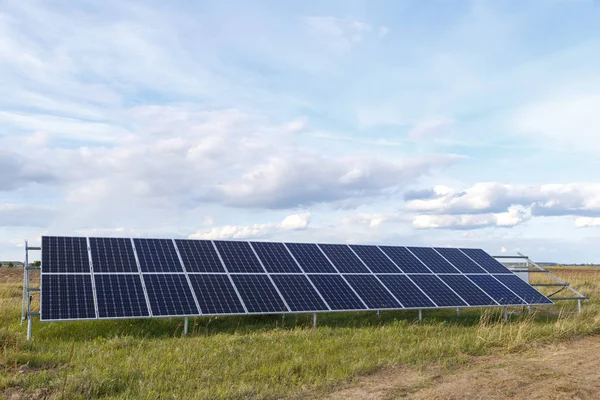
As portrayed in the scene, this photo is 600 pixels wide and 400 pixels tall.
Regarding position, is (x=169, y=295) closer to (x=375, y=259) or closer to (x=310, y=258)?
(x=310, y=258)

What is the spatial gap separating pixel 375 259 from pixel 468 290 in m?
3.83

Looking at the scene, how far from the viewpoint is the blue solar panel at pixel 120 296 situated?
47.1 ft

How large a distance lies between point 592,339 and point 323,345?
356 inches

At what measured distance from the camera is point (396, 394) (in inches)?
387

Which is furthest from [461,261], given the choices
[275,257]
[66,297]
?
[66,297]

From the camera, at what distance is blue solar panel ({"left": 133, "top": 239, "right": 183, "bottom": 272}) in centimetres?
1703

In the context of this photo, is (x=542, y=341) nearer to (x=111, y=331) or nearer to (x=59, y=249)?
(x=111, y=331)

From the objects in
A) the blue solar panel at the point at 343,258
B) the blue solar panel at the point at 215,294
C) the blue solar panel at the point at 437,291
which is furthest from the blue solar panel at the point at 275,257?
the blue solar panel at the point at 437,291

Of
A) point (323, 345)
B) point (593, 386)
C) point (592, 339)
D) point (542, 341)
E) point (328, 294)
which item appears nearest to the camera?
point (593, 386)

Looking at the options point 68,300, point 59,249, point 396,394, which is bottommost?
point 396,394

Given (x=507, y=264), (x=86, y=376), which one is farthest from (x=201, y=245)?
(x=507, y=264)

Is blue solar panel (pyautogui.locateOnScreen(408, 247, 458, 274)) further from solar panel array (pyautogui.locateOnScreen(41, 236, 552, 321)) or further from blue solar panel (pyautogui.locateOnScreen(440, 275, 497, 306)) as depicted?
blue solar panel (pyautogui.locateOnScreen(440, 275, 497, 306))

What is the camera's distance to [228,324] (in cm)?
1727

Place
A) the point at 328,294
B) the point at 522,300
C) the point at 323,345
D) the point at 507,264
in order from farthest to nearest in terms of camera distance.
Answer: the point at 507,264 < the point at 522,300 < the point at 328,294 < the point at 323,345
